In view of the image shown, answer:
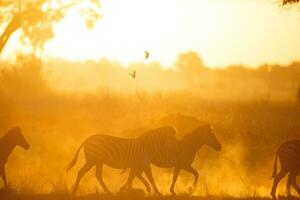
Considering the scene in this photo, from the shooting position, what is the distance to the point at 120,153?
1955 centimetres

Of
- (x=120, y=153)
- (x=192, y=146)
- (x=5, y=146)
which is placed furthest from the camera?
(x=192, y=146)

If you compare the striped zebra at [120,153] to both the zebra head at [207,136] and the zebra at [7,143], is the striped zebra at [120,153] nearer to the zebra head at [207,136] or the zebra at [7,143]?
the zebra head at [207,136]

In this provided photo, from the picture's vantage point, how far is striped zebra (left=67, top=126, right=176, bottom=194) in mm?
19234

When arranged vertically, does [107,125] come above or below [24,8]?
below

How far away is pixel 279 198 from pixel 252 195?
2.76ft

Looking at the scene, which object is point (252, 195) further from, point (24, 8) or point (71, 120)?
point (24, 8)

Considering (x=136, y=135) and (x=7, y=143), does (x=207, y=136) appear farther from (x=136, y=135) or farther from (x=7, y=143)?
(x=136, y=135)

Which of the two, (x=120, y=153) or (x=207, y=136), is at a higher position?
(x=207, y=136)

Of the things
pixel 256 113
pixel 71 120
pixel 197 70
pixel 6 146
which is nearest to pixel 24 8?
pixel 71 120

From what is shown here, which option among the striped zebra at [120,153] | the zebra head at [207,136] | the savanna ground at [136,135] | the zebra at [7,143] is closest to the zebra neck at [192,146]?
the zebra head at [207,136]

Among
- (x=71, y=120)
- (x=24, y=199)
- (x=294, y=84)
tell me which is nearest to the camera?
(x=24, y=199)

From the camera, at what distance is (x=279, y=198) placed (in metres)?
20.0

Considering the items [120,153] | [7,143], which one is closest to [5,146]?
[7,143]

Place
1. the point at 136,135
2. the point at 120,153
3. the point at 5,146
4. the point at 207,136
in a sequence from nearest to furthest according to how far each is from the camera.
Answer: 1. the point at 5,146
2. the point at 120,153
3. the point at 207,136
4. the point at 136,135
